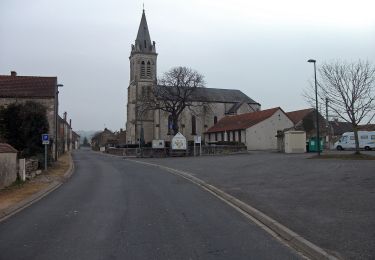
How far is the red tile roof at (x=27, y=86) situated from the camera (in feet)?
165

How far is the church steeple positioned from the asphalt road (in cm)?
8376

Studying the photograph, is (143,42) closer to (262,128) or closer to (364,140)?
(262,128)

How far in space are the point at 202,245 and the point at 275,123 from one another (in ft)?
224

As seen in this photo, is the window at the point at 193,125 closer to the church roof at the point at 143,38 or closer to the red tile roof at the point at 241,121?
the red tile roof at the point at 241,121

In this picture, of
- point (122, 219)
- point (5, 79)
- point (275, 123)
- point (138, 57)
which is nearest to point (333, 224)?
point (122, 219)

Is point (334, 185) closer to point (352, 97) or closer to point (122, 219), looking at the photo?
point (122, 219)

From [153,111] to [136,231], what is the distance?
85.9 metres

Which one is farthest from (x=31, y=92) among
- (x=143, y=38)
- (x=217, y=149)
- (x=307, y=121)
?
(x=143, y=38)

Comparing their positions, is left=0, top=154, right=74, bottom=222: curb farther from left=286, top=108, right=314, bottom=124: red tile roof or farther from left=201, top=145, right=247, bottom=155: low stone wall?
left=286, top=108, right=314, bottom=124: red tile roof

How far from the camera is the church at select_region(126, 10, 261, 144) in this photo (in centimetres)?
9431

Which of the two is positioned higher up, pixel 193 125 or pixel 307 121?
pixel 193 125

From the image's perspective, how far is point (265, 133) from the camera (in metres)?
74.4

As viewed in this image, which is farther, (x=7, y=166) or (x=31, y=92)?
(x=31, y=92)

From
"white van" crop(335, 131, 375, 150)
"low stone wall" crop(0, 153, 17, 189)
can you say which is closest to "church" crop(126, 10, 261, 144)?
"white van" crop(335, 131, 375, 150)
